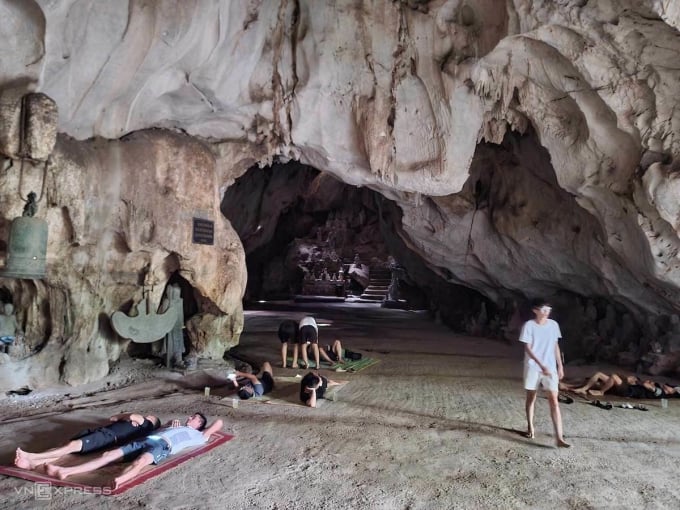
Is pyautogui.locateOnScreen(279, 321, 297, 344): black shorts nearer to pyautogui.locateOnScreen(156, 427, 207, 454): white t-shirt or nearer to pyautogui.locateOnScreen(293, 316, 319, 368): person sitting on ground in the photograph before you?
pyautogui.locateOnScreen(293, 316, 319, 368): person sitting on ground

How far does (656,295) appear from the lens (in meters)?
8.65

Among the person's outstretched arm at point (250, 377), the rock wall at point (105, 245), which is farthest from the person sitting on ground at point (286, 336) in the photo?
the person's outstretched arm at point (250, 377)

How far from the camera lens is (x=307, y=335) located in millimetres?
8133

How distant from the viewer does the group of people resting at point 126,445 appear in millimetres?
3674

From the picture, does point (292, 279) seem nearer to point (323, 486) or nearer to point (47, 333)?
point (47, 333)

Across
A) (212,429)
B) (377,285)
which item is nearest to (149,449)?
(212,429)

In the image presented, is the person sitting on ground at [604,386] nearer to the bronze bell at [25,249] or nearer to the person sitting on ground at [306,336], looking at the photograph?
the person sitting on ground at [306,336]

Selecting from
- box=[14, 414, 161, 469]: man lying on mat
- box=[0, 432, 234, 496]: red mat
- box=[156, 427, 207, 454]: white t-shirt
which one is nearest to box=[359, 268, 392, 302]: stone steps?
box=[156, 427, 207, 454]: white t-shirt

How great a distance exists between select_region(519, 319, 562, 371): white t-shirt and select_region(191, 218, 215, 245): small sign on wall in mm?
4958

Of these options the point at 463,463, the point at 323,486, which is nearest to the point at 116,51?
the point at 323,486

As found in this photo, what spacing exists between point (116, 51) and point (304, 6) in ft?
9.82

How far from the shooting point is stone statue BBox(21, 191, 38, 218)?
5332 mm

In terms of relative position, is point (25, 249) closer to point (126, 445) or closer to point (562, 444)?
point (126, 445)

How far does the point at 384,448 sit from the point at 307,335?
12.3 ft
